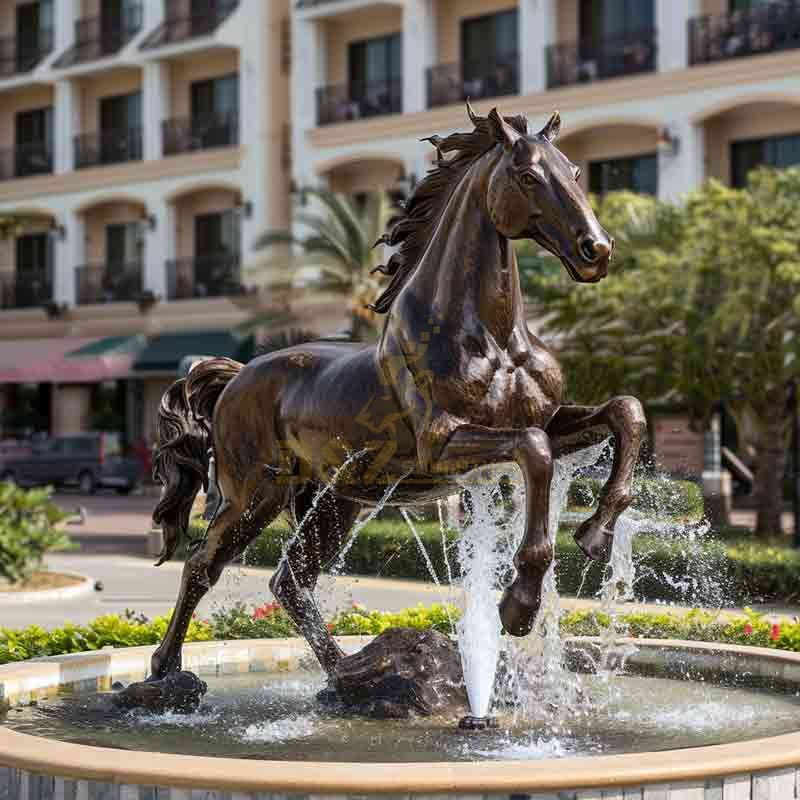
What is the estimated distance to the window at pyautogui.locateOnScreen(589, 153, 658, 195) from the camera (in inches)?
1412

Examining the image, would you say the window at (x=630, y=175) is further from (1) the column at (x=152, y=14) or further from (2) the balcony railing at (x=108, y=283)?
(2) the balcony railing at (x=108, y=283)

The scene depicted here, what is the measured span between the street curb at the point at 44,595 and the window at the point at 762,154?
825 inches

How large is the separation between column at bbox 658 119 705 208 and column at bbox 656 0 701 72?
1.45 metres

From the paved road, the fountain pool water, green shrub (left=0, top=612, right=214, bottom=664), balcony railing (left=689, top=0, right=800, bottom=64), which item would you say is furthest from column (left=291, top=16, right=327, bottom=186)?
the fountain pool water

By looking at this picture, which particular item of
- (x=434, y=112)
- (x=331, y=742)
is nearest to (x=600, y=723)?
(x=331, y=742)

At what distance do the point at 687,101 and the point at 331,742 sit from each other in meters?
29.4

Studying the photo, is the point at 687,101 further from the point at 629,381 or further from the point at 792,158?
the point at 629,381

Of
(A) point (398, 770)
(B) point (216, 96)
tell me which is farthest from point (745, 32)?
(A) point (398, 770)

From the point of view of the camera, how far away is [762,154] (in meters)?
34.4

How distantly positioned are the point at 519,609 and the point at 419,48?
114 ft

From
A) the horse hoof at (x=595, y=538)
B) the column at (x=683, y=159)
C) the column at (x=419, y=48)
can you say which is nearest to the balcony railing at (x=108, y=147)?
the column at (x=419, y=48)

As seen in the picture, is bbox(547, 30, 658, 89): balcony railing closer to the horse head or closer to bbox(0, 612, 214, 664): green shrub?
bbox(0, 612, 214, 664): green shrub

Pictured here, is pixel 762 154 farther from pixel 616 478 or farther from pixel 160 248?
pixel 616 478

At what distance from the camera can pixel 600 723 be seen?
7.31m
